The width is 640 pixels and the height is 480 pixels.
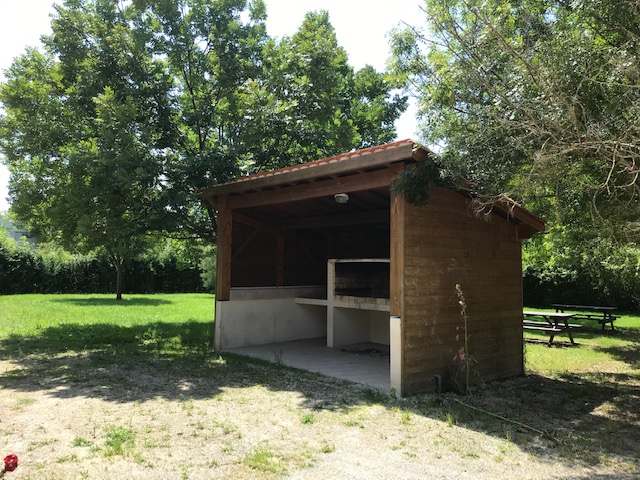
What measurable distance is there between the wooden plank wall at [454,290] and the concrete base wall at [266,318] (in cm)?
465

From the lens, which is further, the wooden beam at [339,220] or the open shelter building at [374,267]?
the wooden beam at [339,220]

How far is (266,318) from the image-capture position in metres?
10.7

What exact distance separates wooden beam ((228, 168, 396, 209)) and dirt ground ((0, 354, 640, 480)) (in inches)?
116

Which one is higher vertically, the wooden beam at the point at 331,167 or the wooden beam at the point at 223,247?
the wooden beam at the point at 331,167

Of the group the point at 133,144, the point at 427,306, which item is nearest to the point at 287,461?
the point at 427,306

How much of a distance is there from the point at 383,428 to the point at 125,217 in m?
7.58

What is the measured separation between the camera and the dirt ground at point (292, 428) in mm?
3865

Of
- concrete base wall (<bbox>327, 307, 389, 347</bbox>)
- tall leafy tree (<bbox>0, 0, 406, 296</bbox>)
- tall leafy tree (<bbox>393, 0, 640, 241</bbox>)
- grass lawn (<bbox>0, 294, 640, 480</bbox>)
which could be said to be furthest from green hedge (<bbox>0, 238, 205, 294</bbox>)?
tall leafy tree (<bbox>393, 0, 640, 241</bbox>)

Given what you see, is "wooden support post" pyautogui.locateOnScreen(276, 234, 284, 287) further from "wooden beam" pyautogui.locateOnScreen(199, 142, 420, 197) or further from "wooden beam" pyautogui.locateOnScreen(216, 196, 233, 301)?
"wooden beam" pyautogui.locateOnScreen(199, 142, 420, 197)

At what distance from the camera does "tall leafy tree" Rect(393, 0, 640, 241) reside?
4.68 meters

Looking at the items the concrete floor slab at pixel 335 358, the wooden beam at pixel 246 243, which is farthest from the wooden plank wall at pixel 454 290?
the wooden beam at pixel 246 243

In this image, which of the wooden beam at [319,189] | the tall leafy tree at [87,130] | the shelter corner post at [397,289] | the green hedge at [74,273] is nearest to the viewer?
the shelter corner post at [397,289]

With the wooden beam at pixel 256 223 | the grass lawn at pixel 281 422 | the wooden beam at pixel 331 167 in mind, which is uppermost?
the wooden beam at pixel 331 167

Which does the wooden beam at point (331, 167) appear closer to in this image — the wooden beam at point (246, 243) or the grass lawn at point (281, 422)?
the wooden beam at point (246, 243)
